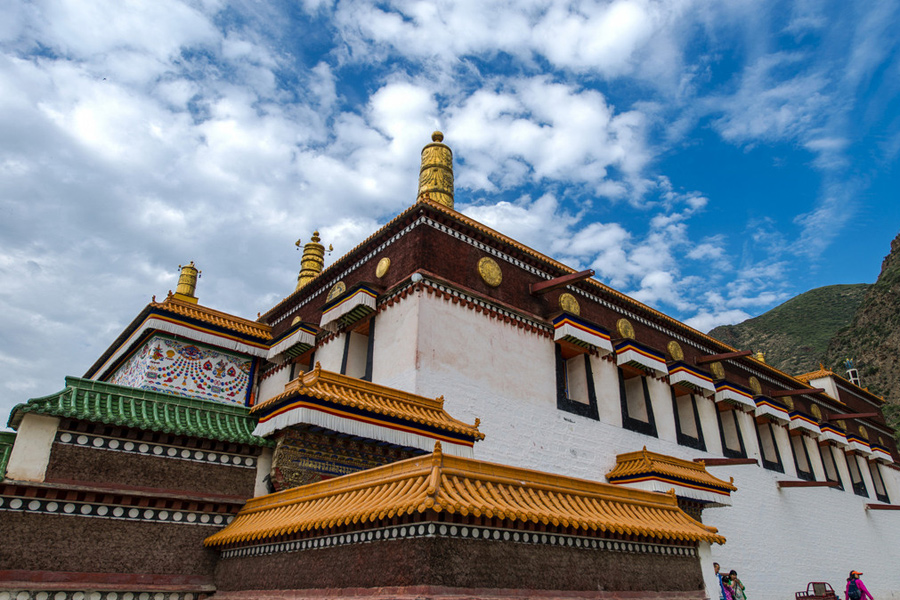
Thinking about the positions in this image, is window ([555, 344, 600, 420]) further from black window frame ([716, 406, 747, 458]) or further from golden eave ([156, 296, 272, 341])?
golden eave ([156, 296, 272, 341])

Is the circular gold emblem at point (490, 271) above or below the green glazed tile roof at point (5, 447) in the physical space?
above

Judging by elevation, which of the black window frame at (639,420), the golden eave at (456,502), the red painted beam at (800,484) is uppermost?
the black window frame at (639,420)

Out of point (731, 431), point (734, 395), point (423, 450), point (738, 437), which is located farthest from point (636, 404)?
point (423, 450)

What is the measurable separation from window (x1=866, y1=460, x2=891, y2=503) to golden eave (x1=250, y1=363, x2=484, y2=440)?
2452 cm

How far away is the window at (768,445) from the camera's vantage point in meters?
19.8

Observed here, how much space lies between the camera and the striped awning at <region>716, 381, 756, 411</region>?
1783 centimetres

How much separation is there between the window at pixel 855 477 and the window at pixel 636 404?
14.2 meters

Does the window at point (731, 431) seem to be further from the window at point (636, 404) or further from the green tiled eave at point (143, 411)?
the green tiled eave at point (143, 411)

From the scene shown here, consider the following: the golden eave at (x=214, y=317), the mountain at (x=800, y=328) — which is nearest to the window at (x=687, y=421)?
the golden eave at (x=214, y=317)

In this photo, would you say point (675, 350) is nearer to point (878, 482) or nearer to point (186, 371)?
point (186, 371)

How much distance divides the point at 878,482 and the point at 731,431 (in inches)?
501

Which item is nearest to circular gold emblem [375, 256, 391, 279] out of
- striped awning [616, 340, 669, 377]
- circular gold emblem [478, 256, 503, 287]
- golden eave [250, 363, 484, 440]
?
circular gold emblem [478, 256, 503, 287]

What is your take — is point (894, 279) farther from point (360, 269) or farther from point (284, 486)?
point (284, 486)

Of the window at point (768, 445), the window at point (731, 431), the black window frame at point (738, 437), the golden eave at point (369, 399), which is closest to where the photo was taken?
the golden eave at point (369, 399)
